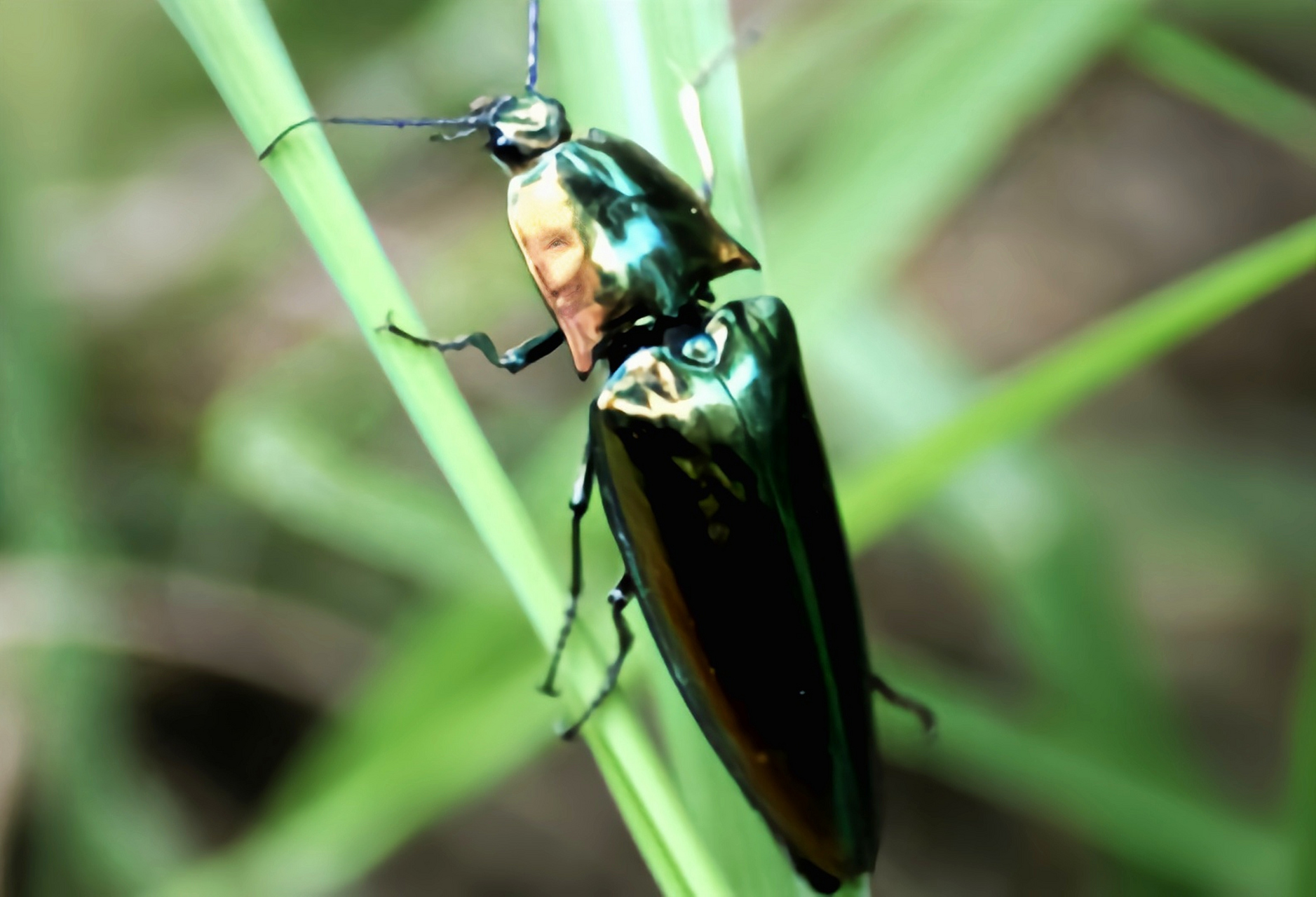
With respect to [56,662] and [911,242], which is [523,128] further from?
[56,662]

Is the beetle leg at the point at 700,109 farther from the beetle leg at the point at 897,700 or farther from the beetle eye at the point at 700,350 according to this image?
the beetle leg at the point at 897,700

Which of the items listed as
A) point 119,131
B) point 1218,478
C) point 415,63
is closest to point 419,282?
point 415,63

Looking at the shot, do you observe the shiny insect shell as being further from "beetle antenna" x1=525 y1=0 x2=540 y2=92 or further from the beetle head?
"beetle antenna" x1=525 y1=0 x2=540 y2=92

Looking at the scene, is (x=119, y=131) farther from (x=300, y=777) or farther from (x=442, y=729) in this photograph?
(x=442, y=729)

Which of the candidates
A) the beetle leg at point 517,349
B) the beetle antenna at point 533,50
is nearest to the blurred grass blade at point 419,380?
the beetle leg at point 517,349

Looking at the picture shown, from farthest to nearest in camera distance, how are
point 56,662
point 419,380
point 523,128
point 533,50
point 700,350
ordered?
point 56,662, point 533,50, point 523,128, point 700,350, point 419,380

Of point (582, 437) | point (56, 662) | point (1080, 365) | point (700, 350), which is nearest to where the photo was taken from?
point (1080, 365)

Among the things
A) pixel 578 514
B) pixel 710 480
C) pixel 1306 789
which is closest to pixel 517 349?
pixel 578 514

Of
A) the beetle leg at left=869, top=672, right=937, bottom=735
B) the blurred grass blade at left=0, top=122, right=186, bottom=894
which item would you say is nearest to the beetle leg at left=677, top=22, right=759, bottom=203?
the beetle leg at left=869, top=672, right=937, bottom=735
